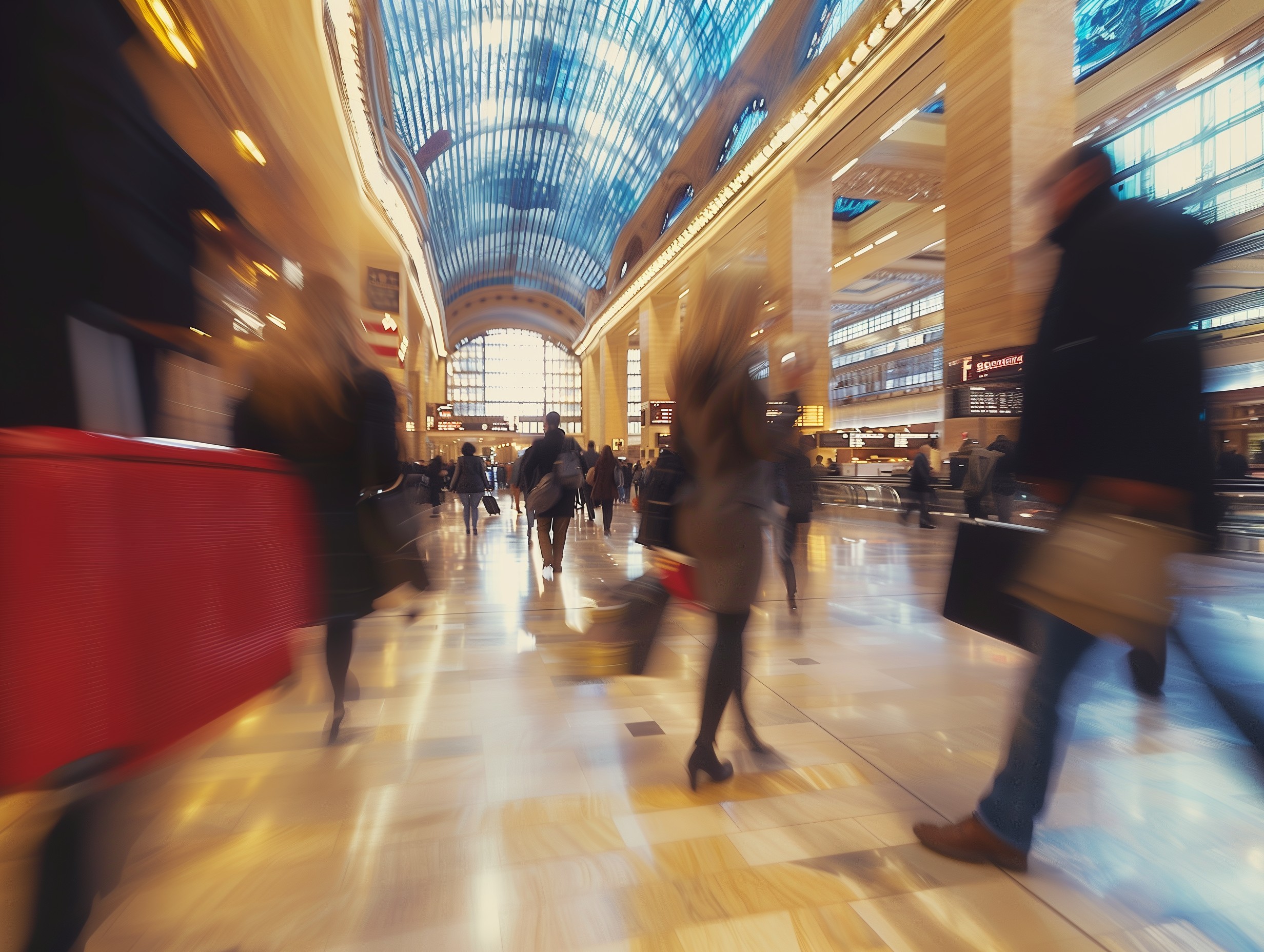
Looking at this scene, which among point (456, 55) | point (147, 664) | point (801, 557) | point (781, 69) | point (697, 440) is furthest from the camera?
point (456, 55)

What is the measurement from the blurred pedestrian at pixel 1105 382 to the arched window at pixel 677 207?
22.3 meters

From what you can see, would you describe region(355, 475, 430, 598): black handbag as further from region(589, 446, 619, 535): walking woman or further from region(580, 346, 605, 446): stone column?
region(580, 346, 605, 446): stone column

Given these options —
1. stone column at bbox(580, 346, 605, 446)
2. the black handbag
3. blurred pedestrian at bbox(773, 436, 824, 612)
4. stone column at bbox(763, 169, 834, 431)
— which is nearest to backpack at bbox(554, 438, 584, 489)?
blurred pedestrian at bbox(773, 436, 824, 612)

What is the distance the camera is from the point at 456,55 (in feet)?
84.2

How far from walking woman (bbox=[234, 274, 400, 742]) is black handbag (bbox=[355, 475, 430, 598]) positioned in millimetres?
27

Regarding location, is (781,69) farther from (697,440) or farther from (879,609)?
(697,440)

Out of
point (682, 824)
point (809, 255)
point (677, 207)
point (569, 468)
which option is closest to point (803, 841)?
point (682, 824)

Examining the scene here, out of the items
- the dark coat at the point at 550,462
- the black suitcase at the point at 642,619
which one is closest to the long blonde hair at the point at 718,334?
the black suitcase at the point at 642,619

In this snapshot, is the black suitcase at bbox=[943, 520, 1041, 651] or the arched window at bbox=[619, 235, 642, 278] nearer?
the black suitcase at bbox=[943, 520, 1041, 651]

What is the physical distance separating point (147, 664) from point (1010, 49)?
12361 mm

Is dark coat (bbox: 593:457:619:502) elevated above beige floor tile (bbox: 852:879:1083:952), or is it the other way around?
dark coat (bbox: 593:457:619:502)

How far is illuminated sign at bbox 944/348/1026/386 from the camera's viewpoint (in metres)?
8.99

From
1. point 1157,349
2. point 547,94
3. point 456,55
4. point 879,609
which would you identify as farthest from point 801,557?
point 547,94

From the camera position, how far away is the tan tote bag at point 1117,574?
4.19 ft
